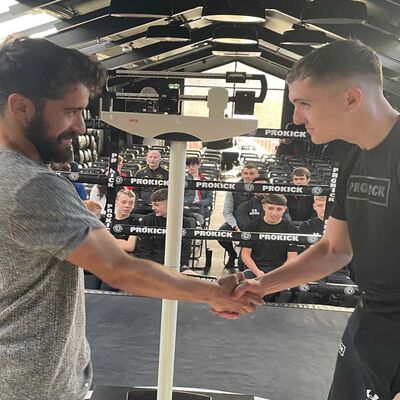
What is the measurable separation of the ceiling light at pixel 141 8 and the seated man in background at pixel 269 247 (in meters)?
2.18

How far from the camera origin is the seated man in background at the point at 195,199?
18.0ft

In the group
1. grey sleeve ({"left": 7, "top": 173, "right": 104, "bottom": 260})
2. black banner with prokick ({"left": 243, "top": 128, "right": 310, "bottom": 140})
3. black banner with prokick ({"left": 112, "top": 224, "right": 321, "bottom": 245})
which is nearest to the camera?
grey sleeve ({"left": 7, "top": 173, "right": 104, "bottom": 260})

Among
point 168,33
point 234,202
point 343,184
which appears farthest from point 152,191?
point 343,184

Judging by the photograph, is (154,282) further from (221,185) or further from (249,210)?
(249,210)

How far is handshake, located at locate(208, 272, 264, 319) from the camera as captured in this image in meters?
1.68

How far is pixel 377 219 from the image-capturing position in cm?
142

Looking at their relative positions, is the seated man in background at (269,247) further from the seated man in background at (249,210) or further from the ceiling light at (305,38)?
the ceiling light at (305,38)

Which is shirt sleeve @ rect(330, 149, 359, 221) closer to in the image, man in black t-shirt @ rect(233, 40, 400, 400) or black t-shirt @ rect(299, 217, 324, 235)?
man in black t-shirt @ rect(233, 40, 400, 400)

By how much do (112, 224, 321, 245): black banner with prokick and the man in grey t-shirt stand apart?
279 cm

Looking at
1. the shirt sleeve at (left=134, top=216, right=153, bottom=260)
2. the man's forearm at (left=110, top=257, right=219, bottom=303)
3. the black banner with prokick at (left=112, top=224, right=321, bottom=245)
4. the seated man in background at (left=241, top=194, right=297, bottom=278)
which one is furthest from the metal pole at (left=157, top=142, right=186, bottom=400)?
the shirt sleeve at (left=134, top=216, right=153, bottom=260)

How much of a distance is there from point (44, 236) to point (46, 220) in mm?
36

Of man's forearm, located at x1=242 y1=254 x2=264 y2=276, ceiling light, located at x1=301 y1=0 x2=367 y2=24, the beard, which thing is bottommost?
man's forearm, located at x1=242 y1=254 x2=264 y2=276

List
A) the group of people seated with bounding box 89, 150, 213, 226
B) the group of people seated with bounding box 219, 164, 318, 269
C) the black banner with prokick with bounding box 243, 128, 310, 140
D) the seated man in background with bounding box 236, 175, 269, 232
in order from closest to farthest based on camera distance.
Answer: the black banner with prokick with bounding box 243, 128, 310, 140, the group of people seated with bounding box 219, 164, 318, 269, the seated man in background with bounding box 236, 175, 269, 232, the group of people seated with bounding box 89, 150, 213, 226

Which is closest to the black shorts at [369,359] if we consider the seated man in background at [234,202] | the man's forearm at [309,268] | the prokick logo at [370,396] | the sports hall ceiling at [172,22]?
the prokick logo at [370,396]
